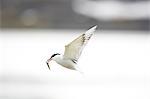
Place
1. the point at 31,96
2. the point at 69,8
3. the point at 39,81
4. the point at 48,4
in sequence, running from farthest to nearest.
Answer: the point at 48,4 < the point at 69,8 < the point at 39,81 < the point at 31,96

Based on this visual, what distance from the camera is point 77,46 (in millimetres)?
631

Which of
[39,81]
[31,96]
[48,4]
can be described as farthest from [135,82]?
[48,4]

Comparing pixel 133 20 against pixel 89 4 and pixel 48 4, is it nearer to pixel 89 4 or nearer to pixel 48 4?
pixel 89 4

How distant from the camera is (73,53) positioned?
0.63 m

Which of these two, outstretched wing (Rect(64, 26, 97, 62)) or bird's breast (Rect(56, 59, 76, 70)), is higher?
outstretched wing (Rect(64, 26, 97, 62))

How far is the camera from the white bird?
1.99 ft

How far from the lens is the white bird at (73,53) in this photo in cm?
61

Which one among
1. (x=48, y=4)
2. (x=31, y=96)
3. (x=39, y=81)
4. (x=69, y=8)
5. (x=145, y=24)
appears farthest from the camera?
(x=48, y=4)

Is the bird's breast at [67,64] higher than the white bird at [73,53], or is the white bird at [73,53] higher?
the white bird at [73,53]

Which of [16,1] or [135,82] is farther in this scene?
[16,1]

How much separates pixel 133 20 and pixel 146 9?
0.16 m

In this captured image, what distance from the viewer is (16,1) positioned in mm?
6527

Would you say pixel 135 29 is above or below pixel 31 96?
above

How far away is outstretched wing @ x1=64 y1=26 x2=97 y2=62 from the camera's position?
2.03 ft
